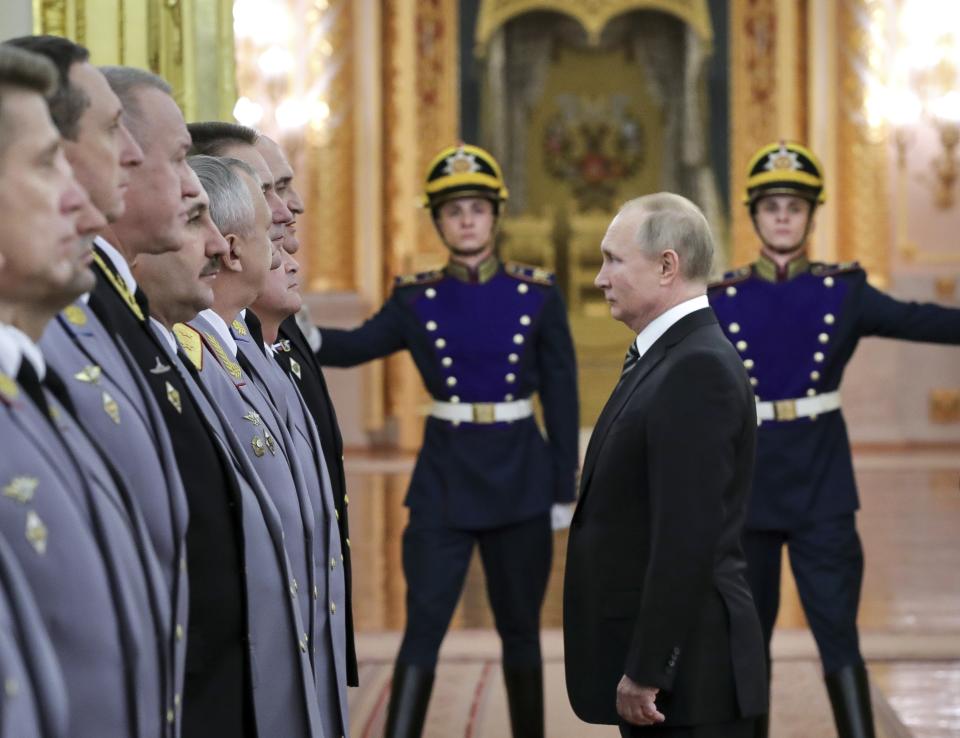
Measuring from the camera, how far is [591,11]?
12.9m

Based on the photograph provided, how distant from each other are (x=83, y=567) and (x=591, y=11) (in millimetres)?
11864

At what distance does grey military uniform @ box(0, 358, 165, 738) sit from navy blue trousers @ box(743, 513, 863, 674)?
2432mm

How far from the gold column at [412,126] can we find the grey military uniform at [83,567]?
10240 millimetres

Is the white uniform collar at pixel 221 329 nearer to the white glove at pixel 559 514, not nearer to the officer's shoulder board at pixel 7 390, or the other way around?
the officer's shoulder board at pixel 7 390

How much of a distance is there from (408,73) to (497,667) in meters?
8.07

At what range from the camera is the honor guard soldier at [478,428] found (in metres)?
4.02

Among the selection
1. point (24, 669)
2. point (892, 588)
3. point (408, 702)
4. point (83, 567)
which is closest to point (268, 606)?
point (83, 567)

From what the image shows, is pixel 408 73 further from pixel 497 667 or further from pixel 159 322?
pixel 159 322

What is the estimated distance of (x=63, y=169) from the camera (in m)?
1.53

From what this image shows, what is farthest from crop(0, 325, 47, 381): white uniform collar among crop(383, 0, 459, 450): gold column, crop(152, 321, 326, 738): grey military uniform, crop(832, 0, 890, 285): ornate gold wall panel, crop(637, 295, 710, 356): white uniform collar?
crop(832, 0, 890, 285): ornate gold wall panel

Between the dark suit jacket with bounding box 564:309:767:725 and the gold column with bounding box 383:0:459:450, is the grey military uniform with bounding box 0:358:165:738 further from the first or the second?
the gold column with bounding box 383:0:459:450

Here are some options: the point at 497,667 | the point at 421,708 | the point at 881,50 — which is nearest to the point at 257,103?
the point at 881,50

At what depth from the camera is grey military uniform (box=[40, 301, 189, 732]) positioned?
169cm

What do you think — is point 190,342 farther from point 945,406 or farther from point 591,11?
point 591,11
